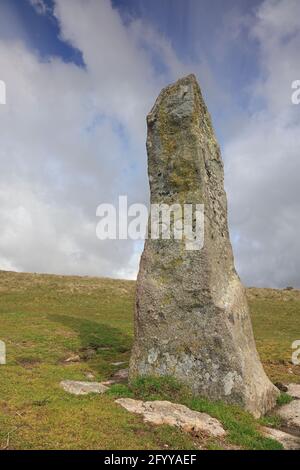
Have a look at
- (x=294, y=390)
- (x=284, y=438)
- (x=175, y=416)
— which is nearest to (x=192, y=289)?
(x=175, y=416)

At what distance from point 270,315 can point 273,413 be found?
33155mm

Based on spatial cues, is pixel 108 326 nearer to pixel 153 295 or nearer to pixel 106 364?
pixel 106 364

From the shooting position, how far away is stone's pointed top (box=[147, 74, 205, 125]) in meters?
16.9

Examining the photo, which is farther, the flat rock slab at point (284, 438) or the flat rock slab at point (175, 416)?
the flat rock slab at point (175, 416)

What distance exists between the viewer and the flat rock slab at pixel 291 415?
1435 cm

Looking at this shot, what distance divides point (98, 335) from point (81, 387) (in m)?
13.5

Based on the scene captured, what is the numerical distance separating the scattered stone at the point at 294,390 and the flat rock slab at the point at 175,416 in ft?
18.4

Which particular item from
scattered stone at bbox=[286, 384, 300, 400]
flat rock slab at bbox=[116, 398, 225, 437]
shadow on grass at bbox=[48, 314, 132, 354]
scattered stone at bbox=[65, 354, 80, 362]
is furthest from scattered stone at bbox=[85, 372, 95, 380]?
scattered stone at bbox=[286, 384, 300, 400]

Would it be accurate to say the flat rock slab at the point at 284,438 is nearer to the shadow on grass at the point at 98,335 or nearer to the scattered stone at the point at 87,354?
the scattered stone at the point at 87,354

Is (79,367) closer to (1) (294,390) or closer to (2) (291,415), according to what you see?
(1) (294,390)

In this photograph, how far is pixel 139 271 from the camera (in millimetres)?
17188

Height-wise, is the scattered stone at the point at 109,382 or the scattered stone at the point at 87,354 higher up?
the scattered stone at the point at 87,354

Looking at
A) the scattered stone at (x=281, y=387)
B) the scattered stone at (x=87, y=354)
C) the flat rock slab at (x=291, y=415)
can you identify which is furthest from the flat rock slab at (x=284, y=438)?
the scattered stone at (x=87, y=354)

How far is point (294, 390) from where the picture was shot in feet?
60.2
